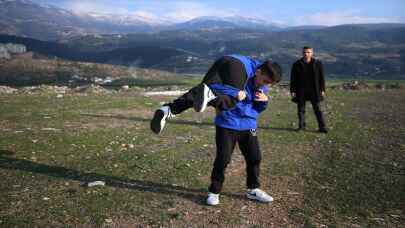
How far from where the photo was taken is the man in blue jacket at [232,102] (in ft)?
18.5

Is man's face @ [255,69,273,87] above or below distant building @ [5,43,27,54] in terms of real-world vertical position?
above

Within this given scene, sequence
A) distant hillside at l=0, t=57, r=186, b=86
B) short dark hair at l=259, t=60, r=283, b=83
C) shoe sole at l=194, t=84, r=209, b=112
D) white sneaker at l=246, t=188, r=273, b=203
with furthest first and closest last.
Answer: distant hillside at l=0, t=57, r=186, b=86
white sneaker at l=246, t=188, r=273, b=203
short dark hair at l=259, t=60, r=283, b=83
shoe sole at l=194, t=84, r=209, b=112

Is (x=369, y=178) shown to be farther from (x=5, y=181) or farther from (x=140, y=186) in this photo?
(x=5, y=181)

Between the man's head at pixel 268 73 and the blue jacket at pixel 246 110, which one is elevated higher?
the man's head at pixel 268 73

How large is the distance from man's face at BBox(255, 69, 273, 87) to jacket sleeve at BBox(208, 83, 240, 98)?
34 centimetres

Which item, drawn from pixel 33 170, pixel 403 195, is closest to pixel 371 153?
pixel 403 195

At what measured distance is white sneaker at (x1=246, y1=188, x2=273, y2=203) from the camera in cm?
654

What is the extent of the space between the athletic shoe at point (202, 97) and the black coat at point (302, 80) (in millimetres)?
6786

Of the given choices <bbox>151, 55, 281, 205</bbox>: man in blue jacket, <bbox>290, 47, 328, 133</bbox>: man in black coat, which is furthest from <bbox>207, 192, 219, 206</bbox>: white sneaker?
<bbox>290, 47, 328, 133</bbox>: man in black coat

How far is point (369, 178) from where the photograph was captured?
7984mm

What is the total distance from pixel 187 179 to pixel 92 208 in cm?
205

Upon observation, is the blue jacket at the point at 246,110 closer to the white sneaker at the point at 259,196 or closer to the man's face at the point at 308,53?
the white sneaker at the point at 259,196

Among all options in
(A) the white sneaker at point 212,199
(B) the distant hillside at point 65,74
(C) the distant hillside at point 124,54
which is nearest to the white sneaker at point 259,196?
(A) the white sneaker at point 212,199

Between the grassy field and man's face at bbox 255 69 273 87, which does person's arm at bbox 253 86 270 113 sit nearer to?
man's face at bbox 255 69 273 87
